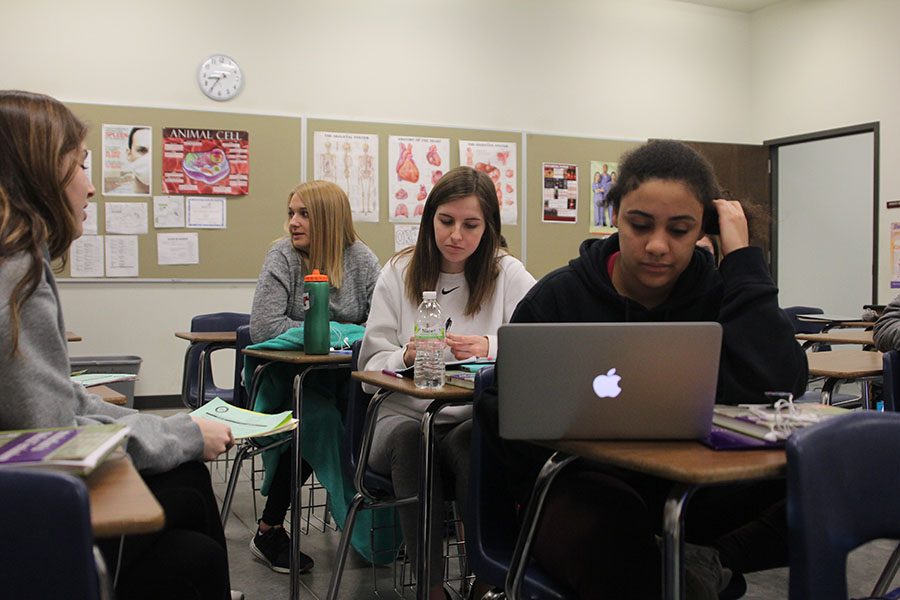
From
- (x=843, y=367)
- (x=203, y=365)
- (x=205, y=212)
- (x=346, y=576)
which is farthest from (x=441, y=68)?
(x=346, y=576)

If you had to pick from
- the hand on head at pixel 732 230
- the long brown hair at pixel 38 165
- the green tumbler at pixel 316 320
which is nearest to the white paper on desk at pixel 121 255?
the green tumbler at pixel 316 320

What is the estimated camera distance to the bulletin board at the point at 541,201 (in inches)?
256

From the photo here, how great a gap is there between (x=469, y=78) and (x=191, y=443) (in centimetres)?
533

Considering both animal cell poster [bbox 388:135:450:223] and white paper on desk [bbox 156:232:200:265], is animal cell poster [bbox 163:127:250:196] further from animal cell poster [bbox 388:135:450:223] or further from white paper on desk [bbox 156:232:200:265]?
animal cell poster [bbox 388:135:450:223]

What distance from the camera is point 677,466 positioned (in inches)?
41.8

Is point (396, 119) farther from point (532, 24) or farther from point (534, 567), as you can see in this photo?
point (534, 567)

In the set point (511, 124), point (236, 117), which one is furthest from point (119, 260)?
point (511, 124)

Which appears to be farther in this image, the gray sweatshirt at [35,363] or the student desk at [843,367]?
the student desk at [843,367]

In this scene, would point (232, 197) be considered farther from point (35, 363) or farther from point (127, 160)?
point (35, 363)

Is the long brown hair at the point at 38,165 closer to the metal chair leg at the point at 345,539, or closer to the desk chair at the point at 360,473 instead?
the desk chair at the point at 360,473

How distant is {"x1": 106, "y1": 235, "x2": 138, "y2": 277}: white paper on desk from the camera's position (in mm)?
5500

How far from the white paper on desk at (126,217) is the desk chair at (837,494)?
510 centimetres

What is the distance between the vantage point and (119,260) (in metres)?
5.52

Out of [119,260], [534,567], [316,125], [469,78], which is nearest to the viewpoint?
[534,567]
